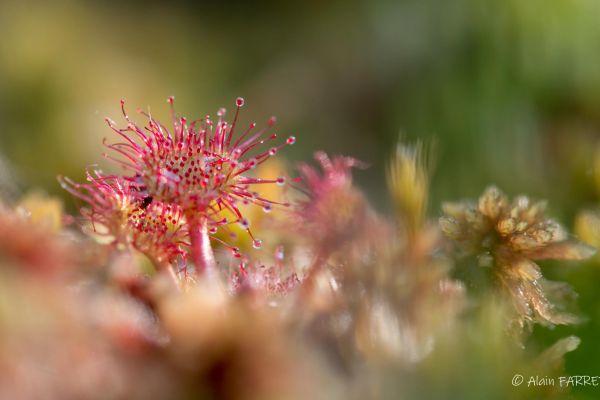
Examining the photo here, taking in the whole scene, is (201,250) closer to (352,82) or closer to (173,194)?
(173,194)

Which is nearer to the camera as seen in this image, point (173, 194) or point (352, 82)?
point (173, 194)

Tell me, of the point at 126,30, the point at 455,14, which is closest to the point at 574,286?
the point at 455,14

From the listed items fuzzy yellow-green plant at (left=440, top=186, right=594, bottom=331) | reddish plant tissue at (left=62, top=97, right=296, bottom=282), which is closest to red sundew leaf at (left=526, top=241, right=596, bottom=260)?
fuzzy yellow-green plant at (left=440, top=186, right=594, bottom=331)

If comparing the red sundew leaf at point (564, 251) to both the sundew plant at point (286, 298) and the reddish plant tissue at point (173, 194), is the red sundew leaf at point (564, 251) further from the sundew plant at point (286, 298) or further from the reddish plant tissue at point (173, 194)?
the reddish plant tissue at point (173, 194)

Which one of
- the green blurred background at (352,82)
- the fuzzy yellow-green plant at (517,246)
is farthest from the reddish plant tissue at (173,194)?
the green blurred background at (352,82)

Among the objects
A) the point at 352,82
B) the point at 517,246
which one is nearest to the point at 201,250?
the point at 517,246

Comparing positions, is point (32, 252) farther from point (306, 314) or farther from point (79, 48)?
point (79, 48)
